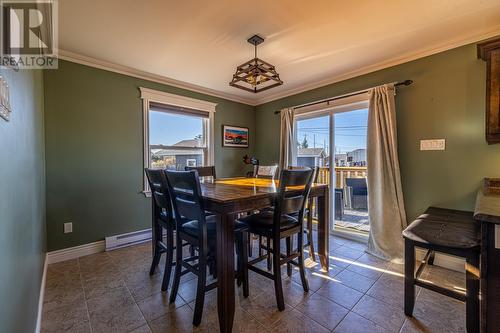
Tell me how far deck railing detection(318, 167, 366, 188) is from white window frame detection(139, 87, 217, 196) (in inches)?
76.4

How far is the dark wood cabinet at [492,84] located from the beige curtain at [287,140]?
2.35m

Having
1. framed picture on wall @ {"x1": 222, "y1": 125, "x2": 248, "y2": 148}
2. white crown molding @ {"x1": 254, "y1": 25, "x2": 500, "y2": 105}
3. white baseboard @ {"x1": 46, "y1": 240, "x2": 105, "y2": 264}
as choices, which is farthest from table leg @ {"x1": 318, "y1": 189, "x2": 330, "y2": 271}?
white baseboard @ {"x1": 46, "y1": 240, "x2": 105, "y2": 264}

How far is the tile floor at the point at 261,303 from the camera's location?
5.10 ft

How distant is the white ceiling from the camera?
71.7 inches

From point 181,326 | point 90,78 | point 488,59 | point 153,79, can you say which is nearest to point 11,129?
point 181,326

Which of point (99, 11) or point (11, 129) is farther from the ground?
point (99, 11)

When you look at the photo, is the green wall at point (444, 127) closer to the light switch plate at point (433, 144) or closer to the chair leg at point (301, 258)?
the light switch plate at point (433, 144)

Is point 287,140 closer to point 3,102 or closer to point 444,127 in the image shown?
point 444,127

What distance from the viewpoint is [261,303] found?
1.80 m

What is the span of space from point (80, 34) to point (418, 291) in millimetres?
4028

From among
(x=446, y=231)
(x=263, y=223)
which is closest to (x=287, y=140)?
(x=263, y=223)

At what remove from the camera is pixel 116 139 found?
2955 mm

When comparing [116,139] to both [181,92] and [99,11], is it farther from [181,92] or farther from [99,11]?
[99,11]

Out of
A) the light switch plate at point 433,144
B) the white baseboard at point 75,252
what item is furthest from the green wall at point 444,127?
the white baseboard at point 75,252
